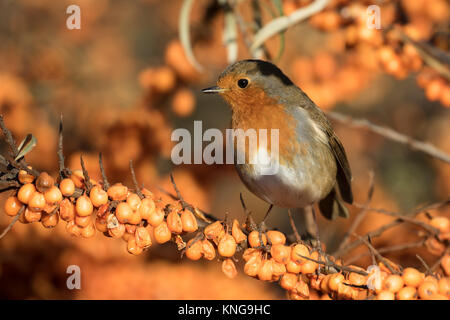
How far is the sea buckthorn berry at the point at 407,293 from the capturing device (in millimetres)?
1565

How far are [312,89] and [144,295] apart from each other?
164 cm

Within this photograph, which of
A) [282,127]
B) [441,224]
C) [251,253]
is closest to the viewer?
[251,253]

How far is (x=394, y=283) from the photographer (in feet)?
5.16

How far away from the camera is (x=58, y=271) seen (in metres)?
2.86

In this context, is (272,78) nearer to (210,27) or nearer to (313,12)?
(313,12)

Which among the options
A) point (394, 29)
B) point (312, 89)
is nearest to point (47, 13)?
point (312, 89)

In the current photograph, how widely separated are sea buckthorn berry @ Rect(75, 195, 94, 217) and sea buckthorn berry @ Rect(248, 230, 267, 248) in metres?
0.56

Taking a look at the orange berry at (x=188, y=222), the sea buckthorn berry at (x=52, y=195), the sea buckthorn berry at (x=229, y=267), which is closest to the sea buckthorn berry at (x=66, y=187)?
the sea buckthorn berry at (x=52, y=195)

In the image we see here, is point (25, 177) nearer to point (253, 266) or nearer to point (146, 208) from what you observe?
point (146, 208)

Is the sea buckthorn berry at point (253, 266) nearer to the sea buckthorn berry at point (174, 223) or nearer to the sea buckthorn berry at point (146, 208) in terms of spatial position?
the sea buckthorn berry at point (174, 223)

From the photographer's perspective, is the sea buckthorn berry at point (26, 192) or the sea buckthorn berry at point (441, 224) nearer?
the sea buckthorn berry at point (26, 192)

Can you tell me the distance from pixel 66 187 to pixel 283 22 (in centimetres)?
147

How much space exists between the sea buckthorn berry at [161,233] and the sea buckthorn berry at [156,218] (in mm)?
14

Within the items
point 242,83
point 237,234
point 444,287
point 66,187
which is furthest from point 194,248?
point 242,83
